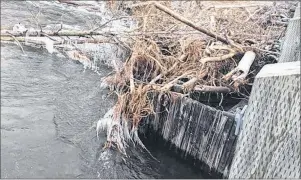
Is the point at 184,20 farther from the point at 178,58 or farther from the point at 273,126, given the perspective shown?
the point at 273,126

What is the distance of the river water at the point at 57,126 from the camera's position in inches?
198

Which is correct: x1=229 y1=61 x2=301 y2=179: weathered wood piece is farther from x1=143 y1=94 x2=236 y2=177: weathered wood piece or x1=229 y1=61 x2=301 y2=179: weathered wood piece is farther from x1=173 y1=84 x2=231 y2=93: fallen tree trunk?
x1=173 y1=84 x2=231 y2=93: fallen tree trunk

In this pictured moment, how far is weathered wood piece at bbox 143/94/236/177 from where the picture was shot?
198 inches

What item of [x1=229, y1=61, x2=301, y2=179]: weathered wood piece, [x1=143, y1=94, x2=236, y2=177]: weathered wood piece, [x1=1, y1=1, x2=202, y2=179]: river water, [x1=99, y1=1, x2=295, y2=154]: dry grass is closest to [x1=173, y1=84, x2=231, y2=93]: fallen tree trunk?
[x1=99, y1=1, x2=295, y2=154]: dry grass

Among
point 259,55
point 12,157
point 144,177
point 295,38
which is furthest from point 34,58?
point 295,38

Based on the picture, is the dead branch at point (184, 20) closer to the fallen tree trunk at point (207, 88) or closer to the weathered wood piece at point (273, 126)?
the fallen tree trunk at point (207, 88)

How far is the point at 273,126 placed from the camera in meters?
1.66

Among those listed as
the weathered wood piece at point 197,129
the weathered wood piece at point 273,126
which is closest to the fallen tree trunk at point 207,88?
the weathered wood piece at point 197,129

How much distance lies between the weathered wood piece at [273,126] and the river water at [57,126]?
11.7 feet

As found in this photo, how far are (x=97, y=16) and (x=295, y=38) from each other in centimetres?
783

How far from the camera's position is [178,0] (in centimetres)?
1060

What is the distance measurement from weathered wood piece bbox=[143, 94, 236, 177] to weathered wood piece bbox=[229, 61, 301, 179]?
10.4ft

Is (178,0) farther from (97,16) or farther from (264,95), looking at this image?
(264,95)

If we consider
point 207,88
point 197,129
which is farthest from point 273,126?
point 207,88
